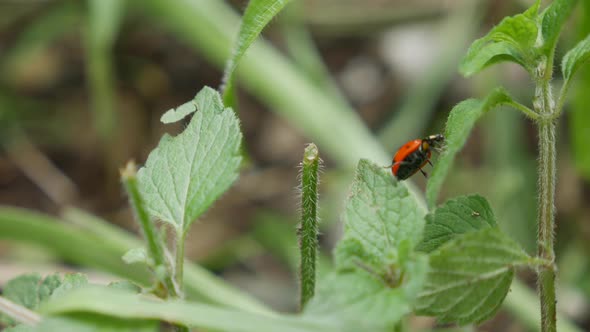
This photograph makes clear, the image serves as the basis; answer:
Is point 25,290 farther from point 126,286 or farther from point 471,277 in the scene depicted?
point 471,277

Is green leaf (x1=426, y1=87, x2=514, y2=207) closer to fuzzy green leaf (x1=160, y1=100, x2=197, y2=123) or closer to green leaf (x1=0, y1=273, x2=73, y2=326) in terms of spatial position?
fuzzy green leaf (x1=160, y1=100, x2=197, y2=123)

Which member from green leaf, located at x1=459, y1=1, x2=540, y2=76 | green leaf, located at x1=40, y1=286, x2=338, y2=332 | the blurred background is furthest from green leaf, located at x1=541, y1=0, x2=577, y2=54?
the blurred background

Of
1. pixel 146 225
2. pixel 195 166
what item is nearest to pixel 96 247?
pixel 195 166

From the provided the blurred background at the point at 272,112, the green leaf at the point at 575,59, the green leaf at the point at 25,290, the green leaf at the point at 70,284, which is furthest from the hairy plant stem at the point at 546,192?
the blurred background at the point at 272,112

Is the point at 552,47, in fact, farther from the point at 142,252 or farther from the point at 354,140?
the point at 354,140

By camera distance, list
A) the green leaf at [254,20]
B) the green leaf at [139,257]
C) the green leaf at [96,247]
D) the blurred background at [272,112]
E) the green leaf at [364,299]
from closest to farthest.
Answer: the green leaf at [364,299] < the green leaf at [139,257] < the green leaf at [254,20] < the green leaf at [96,247] < the blurred background at [272,112]

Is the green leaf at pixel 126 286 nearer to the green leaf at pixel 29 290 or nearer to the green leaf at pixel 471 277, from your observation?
the green leaf at pixel 29 290

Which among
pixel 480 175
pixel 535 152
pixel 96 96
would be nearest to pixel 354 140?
pixel 480 175
